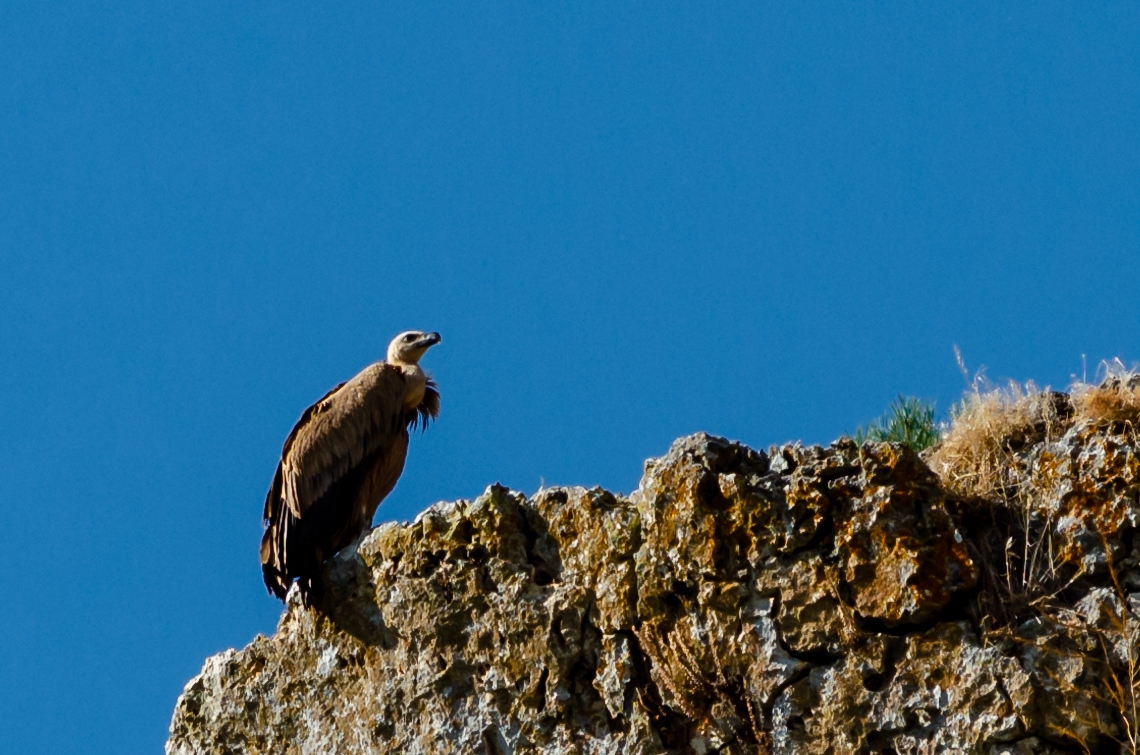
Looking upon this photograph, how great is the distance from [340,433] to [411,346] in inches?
52.7

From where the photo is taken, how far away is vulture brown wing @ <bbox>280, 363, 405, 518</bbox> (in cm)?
1068

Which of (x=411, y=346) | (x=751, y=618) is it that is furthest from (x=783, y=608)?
(x=411, y=346)

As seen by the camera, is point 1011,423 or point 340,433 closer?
point 1011,423

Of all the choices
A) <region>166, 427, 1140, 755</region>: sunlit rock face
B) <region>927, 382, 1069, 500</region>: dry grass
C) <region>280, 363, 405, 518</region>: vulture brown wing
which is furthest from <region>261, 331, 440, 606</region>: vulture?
<region>927, 382, 1069, 500</region>: dry grass

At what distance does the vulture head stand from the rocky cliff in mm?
3281

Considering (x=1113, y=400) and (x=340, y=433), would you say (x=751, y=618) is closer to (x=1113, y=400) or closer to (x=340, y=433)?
(x=1113, y=400)

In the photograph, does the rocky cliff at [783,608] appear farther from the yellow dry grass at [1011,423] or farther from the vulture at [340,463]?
the vulture at [340,463]

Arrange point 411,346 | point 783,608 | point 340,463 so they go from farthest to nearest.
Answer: point 411,346
point 340,463
point 783,608

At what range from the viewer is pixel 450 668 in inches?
331

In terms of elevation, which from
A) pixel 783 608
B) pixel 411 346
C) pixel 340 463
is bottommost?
pixel 783 608

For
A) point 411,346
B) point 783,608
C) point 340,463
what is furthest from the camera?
point 411,346

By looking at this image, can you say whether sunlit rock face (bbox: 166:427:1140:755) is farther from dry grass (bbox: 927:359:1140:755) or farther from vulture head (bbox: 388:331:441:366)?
vulture head (bbox: 388:331:441:366)

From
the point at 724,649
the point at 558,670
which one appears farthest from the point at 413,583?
the point at 724,649

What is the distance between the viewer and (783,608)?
7582 mm
